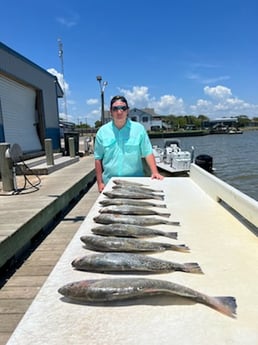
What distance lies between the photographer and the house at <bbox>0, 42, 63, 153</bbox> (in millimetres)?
9656

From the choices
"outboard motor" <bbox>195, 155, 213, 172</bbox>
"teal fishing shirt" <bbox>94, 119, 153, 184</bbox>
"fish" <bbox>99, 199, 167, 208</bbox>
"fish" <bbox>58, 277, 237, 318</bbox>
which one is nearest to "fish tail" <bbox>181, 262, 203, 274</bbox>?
"fish" <bbox>58, 277, 237, 318</bbox>

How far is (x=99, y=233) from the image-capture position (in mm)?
1987

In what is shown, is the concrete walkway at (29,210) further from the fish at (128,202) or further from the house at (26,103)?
the house at (26,103)

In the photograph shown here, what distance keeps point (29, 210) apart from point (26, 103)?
→ 8346mm

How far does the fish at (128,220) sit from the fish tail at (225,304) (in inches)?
37.6

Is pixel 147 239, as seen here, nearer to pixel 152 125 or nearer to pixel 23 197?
pixel 23 197

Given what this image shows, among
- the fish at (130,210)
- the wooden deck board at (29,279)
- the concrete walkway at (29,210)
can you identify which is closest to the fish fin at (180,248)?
the fish at (130,210)

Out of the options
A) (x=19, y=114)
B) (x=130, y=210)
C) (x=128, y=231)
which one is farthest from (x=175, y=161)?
(x=128, y=231)

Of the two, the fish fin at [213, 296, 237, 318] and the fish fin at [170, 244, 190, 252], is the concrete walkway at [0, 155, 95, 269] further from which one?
the fish fin at [213, 296, 237, 318]

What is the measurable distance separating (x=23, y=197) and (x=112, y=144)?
9.23 ft

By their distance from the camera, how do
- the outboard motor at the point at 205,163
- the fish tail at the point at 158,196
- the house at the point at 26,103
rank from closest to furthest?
the fish tail at the point at 158,196, the house at the point at 26,103, the outboard motor at the point at 205,163

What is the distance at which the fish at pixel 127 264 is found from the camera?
5.06ft

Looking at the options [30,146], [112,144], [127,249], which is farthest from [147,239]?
[30,146]

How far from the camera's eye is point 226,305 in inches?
49.8
